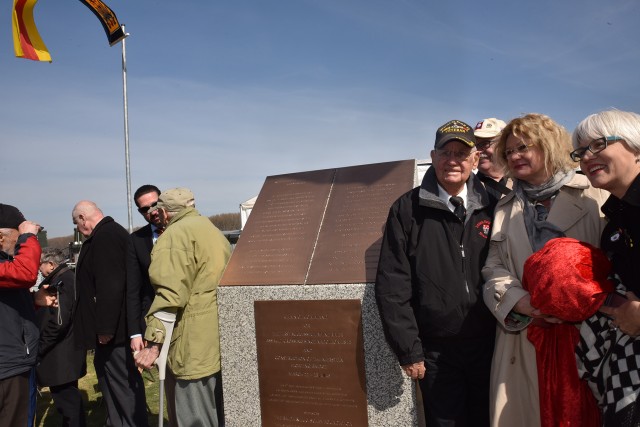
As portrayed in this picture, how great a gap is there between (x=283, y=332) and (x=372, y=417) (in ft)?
2.46

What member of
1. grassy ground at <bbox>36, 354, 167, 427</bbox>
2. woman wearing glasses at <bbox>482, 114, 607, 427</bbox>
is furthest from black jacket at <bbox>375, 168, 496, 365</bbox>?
grassy ground at <bbox>36, 354, 167, 427</bbox>

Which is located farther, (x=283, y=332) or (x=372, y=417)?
(x=283, y=332)

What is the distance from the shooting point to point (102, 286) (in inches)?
162

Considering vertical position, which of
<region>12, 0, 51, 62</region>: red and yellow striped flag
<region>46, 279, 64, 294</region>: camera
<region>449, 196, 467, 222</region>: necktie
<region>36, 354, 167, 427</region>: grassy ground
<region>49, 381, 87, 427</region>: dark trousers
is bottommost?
<region>36, 354, 167, 427</region>: grassy ground

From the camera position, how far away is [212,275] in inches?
137

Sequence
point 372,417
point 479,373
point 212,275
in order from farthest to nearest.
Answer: point 212,275 → point 372,417 → point 479,373

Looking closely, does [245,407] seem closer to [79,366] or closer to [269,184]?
[269,184]

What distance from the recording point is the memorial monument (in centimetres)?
304

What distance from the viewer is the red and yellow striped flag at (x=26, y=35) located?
9.20 m

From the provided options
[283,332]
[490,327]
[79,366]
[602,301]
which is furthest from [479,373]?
[79,366]

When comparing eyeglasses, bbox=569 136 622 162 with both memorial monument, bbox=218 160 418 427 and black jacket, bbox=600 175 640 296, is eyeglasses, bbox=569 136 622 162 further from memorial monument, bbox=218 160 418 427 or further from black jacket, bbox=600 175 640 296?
memorial monument, bbox=218 160 418 427

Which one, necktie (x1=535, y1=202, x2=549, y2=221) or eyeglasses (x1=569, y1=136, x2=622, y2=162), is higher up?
eyeglasses (x1=569, y1=136, x2=622, y2=162)

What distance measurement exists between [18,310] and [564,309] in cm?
347

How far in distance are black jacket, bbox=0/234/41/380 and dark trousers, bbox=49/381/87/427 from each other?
3.62ft
